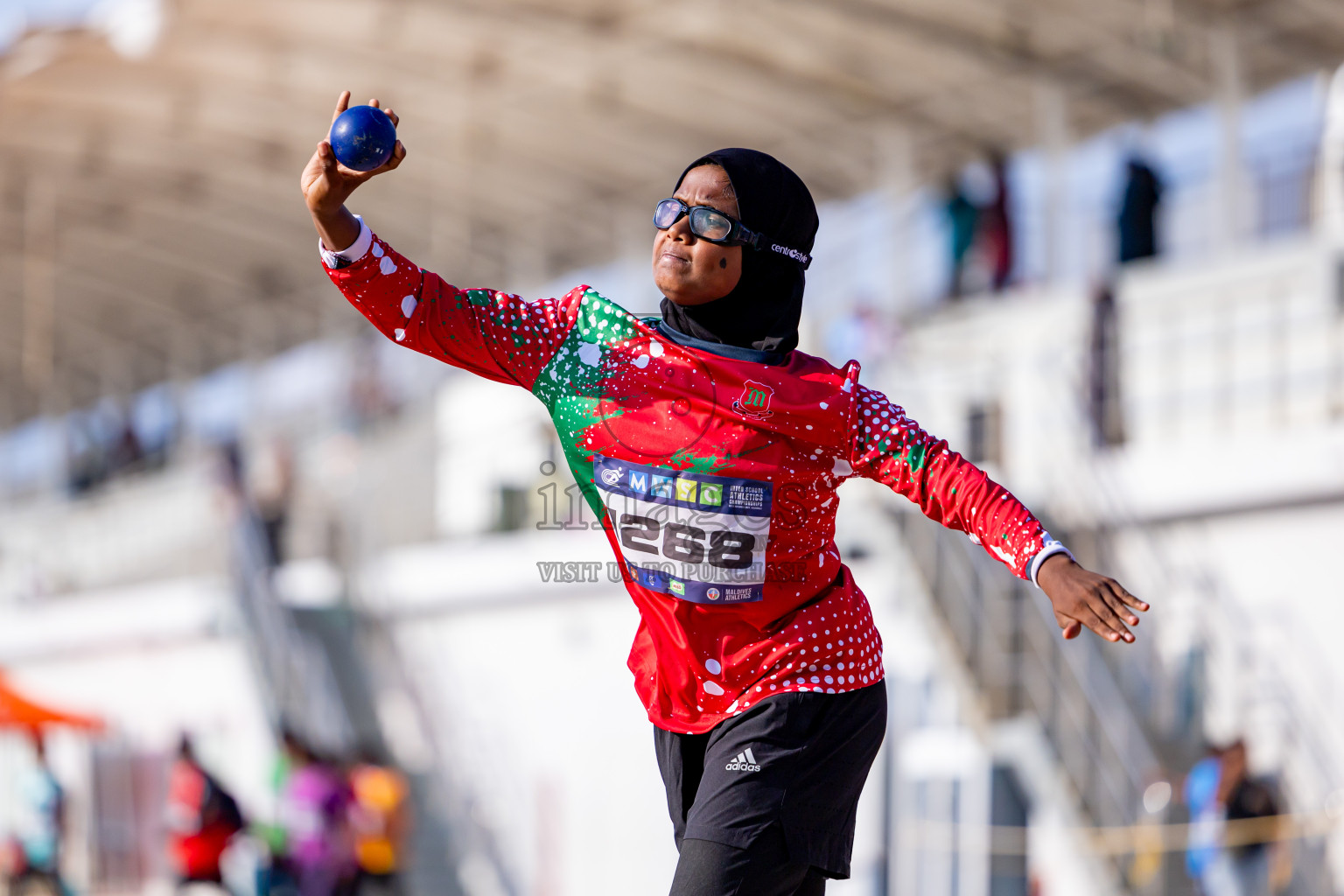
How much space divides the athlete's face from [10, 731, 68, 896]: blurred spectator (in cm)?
1272

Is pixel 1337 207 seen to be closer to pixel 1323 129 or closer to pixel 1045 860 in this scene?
pixel 1323 129

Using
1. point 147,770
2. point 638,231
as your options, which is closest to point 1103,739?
point 147,770

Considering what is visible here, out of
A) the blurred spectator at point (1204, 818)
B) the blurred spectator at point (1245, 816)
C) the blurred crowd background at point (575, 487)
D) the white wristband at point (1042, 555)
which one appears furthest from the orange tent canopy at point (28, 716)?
the white wristband at point (1042, 555)

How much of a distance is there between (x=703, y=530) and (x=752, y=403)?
0.29m

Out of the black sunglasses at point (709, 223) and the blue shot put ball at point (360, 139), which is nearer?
the blue shot put ball at point (360, 139)

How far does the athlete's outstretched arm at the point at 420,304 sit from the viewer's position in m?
3.38

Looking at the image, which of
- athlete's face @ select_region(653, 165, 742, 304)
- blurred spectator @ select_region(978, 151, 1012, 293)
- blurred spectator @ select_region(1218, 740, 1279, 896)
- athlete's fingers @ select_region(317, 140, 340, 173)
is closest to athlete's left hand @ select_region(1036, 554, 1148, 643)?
athlete's face @ select_region(653, 165, 742, 304)

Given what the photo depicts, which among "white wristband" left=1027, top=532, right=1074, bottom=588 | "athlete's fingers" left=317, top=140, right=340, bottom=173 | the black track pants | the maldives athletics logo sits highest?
"athlete's fingers" left=317, top=140, right=340, bottom=173

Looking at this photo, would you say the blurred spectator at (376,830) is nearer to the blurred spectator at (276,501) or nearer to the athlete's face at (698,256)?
the blurred spectator at (276,501)

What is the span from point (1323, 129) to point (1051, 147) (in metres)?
3.23

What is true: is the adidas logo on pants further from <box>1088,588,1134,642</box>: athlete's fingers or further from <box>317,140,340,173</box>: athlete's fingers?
<box>317,140,340,173</box>: athlete's fingers

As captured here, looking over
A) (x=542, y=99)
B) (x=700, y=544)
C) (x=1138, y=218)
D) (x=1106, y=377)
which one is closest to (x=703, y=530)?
(x=700, y=544)

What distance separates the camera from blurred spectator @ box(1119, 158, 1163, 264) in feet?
45.5

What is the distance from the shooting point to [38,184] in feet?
63.8
